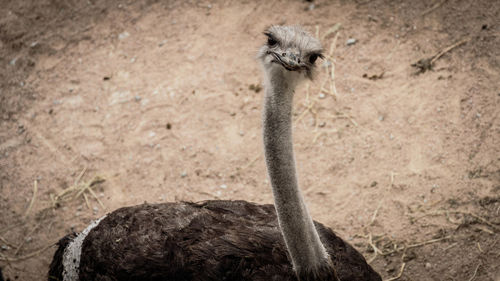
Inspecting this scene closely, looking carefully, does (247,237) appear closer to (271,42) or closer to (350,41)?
(271,42)

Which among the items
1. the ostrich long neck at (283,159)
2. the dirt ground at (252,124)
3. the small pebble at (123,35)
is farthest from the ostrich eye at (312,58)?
the small pebble at (123,35)

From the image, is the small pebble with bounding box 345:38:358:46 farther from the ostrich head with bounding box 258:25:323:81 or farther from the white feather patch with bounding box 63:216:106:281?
the white feather patch with bounding box 63:216:106:281

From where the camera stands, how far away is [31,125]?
446 cm

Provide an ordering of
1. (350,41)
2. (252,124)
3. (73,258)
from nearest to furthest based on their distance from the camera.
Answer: (73,258)
(252,124)
(350,41)

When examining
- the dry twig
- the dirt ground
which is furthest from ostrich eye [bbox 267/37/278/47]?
the dry twig

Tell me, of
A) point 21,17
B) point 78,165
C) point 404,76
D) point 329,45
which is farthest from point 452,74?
point 21,17

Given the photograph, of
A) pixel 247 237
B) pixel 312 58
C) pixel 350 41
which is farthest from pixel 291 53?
pixel 350 41

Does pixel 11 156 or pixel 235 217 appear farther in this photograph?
pixel 11 156

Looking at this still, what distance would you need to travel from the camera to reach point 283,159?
1.96 m

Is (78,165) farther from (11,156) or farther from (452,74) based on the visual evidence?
(452,74)

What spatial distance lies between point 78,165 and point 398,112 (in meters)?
2.66

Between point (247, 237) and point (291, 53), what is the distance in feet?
3.28

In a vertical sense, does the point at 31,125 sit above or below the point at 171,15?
below

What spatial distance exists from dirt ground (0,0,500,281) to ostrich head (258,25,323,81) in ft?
5.98
